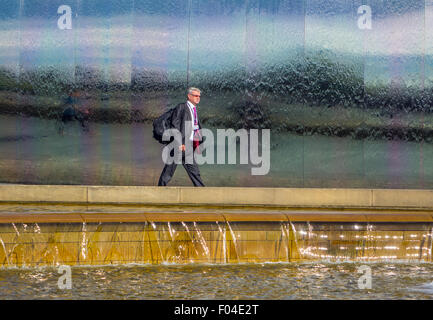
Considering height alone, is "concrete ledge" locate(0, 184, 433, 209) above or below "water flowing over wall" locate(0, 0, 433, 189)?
below

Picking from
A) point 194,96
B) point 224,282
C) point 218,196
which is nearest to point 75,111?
point 194,96

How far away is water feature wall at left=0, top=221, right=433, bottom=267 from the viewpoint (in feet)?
28.4

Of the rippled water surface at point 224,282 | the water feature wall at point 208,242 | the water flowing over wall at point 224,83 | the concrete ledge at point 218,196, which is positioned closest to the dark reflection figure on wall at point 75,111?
the water flowing over wall at point 224,83

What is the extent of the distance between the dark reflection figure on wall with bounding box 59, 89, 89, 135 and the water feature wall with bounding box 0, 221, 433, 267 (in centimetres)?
616

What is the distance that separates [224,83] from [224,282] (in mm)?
7462

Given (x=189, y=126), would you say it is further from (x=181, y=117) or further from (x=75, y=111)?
(x=75, y=111)

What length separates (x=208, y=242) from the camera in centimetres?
922

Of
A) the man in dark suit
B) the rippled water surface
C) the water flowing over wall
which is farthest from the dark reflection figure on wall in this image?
the rippled water surface

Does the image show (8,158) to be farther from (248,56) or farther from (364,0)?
(364,0)

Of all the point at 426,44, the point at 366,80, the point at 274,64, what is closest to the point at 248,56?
the point at 274,64

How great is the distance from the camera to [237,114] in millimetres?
15094

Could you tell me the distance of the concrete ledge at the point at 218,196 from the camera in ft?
41.6

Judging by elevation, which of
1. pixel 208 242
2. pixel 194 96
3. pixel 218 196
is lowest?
pixel 208 242

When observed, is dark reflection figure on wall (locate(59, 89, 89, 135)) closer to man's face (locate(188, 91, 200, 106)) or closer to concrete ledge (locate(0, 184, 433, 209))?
concrete ledge (locate(0, 184, 433, 209))
